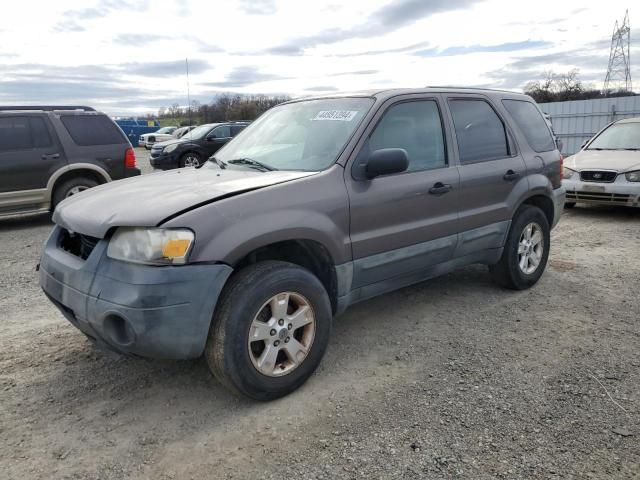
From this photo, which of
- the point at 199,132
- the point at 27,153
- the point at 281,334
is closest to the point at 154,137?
the point at 199,132

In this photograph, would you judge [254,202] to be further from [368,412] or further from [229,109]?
[229,109]

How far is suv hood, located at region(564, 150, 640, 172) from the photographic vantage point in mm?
8535

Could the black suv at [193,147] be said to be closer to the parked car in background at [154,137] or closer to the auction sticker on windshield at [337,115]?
the auction sticker on windshield at [337,115]

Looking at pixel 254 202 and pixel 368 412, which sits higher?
pixel 254 202

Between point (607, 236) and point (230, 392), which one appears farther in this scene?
point (607, 236)

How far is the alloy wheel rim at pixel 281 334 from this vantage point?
9.86ft

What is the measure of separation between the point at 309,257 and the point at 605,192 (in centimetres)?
695

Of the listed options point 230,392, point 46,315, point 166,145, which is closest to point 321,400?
point 230,392

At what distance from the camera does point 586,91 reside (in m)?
41.0

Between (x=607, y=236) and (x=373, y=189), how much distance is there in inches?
208

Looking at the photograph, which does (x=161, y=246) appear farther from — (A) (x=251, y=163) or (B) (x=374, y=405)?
(B) (x=374, y=405)

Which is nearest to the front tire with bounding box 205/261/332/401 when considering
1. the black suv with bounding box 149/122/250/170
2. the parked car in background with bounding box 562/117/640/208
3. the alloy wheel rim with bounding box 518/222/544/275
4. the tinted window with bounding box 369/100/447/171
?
the tinted window with bounding box 369/100/447/171

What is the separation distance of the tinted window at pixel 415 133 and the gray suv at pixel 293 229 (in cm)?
1

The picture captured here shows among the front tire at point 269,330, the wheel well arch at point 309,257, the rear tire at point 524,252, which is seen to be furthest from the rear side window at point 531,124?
the front tire at point 269,330
